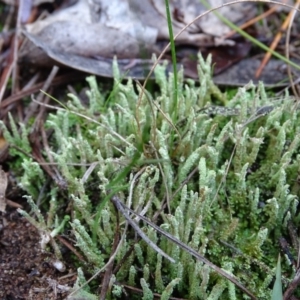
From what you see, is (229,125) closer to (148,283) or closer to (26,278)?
(148,283)

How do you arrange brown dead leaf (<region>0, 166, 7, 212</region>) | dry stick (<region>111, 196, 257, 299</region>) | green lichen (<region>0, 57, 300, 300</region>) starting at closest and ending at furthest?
1. dry stick (<region>111, 196, 257, 299</region>)
2. green lichen (<region>0, 57, 300, 300</region>)
3. brown dead leaf (<region>0, 166, 7, 212</region>)

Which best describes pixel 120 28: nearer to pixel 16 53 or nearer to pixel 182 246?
pixel 16 53

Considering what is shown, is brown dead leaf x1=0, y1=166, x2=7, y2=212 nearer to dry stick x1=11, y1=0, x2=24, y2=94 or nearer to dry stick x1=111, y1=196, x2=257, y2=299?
dry stick x1=111, y1=196, x2=257, y2=299

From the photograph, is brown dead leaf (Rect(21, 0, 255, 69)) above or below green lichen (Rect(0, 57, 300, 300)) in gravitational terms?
above

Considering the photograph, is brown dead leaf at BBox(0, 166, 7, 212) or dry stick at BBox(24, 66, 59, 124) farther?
dry stick at BBox(24, 66, 59, 124)

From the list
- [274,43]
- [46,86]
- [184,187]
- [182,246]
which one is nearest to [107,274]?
[182,246]

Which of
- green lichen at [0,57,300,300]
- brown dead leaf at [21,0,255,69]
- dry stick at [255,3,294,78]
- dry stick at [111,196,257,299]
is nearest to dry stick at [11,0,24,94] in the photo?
brown dead leaf at [21,0,255,69]

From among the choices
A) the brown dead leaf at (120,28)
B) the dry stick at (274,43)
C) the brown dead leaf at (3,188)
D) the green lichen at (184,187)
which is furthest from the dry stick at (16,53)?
the dry stick at (274,43)

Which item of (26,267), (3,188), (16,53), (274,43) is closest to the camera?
(26,267)
